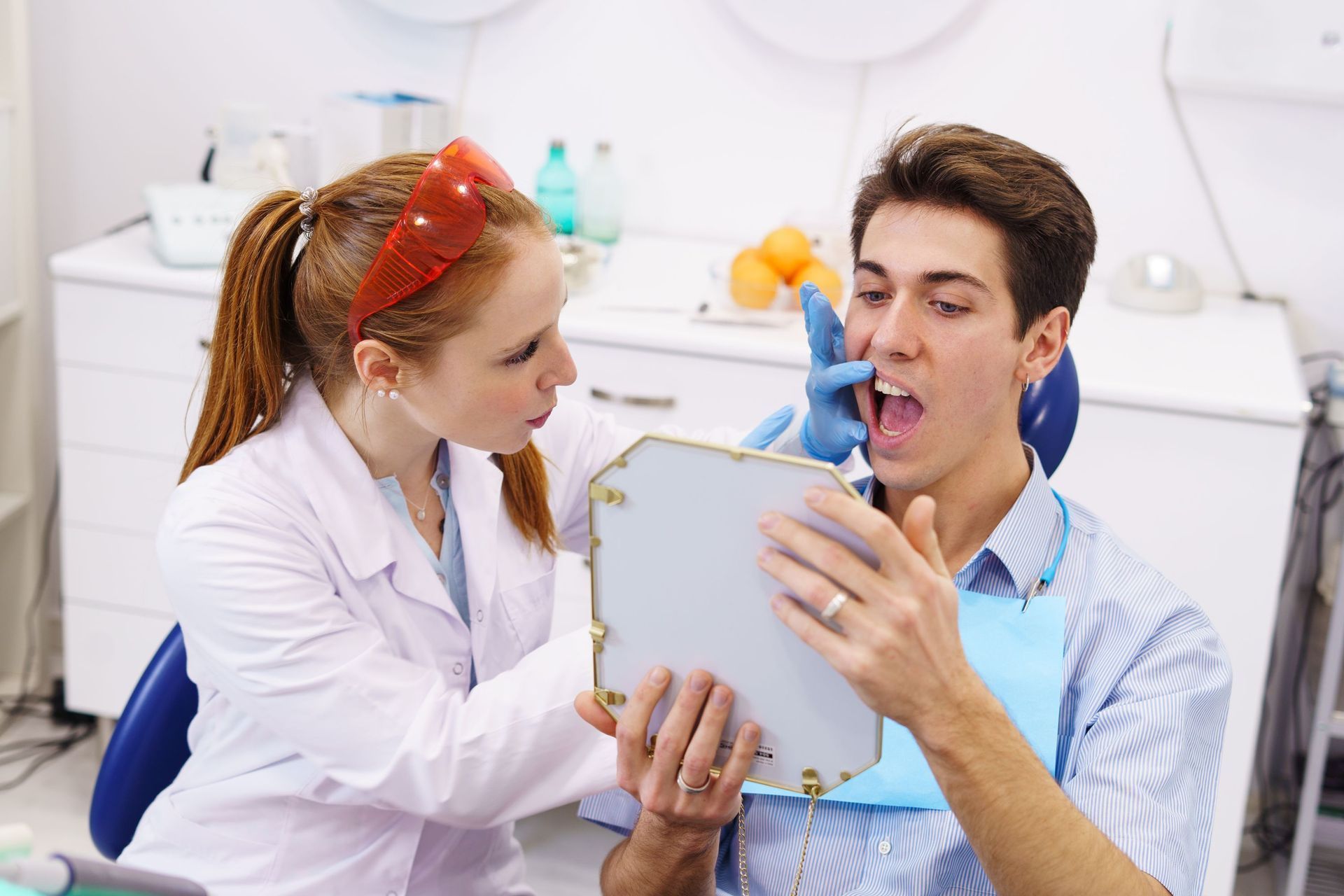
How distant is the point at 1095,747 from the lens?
45.7 inches

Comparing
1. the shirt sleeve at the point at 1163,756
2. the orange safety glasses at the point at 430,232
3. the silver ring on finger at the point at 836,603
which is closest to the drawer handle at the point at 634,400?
the orange safety glasses at the point at 430,232

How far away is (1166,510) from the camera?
2.08 meters

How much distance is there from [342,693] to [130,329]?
1.38 metres

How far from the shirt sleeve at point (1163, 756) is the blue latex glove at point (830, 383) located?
0.37 m

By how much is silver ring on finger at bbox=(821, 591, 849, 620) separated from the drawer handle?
1326mm

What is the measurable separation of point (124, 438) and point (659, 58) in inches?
50.3

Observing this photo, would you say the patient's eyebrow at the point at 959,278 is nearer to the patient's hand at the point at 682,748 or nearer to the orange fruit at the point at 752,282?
the patient's hand at the point at 682,748

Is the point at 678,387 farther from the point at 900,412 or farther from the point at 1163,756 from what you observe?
the point at 1163,756

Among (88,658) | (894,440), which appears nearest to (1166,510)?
(894,440)

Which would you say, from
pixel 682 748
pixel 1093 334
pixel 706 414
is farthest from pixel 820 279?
pixel 682 748

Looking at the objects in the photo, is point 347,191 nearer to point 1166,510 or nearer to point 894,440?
point 894,440

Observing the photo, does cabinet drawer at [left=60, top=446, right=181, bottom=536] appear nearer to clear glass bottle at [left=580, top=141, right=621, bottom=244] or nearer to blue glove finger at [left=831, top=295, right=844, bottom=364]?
clear glass bottle at [left=580, top=141, right=621, bottom=244]

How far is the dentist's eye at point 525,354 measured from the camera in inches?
51.6

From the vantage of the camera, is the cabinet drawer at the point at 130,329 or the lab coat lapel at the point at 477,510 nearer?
the lab coat lapel at the point at 477,510
